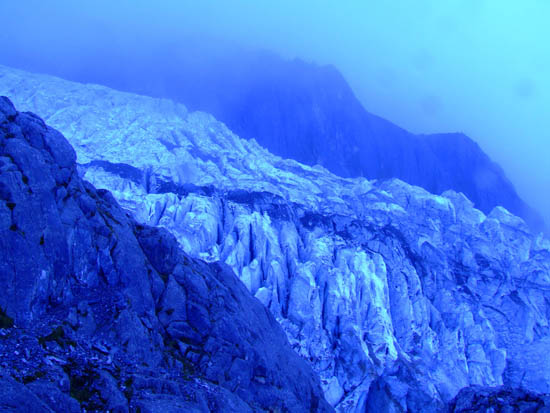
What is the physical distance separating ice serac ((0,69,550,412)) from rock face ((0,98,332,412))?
115ft

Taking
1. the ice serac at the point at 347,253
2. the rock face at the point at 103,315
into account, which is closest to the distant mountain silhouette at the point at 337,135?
the ice serac at the point at 347,253

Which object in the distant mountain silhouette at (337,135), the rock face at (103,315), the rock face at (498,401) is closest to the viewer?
the rock face at (103,315)

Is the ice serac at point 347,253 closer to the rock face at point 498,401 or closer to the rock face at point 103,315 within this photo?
the rock face at point 103,315

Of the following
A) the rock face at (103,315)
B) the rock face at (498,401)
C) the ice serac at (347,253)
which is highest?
the rock face at (498,401)

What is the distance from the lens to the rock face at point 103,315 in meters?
30.1

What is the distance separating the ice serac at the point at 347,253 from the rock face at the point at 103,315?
35.1 meters

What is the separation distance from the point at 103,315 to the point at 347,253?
68.1 m

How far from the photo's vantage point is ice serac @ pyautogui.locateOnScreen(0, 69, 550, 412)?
280 ft

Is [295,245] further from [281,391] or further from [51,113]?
[51,113]

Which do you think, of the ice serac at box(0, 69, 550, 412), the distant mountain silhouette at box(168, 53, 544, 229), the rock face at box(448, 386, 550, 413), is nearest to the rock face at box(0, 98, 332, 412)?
the rock face at box(448, 386, 550, 413)

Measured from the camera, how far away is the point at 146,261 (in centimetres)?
4450

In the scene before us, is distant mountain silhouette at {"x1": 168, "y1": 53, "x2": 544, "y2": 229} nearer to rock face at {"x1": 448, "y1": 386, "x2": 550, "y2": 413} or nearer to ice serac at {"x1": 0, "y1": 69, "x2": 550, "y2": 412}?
ice serac at {"x1": 0, "y1": 69, "x2": 550, "y2": 412}

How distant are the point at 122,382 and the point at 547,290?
342 ft

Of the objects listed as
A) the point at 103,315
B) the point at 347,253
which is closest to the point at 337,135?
the point at 347,253
